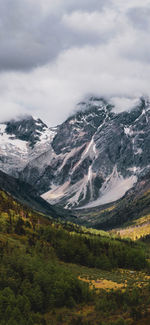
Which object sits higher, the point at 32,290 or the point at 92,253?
the point at 92,253

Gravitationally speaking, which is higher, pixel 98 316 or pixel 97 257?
pixel 97 257

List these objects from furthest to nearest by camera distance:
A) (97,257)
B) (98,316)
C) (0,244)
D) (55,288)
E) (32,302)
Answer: (97,257) → (0,244) → (55,288) → (32,302) → (98,316)

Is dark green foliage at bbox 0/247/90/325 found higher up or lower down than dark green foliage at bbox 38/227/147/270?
lower down

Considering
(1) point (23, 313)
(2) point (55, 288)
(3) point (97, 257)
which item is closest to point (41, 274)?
(2) point (55, 288)

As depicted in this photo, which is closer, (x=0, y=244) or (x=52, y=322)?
(x=52, y=322)

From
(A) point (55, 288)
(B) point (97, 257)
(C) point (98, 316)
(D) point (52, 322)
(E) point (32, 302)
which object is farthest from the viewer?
(B) point (97, 257)

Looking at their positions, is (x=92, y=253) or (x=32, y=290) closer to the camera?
(x=32, y=290)

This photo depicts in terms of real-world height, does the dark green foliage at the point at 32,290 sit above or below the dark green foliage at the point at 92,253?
below

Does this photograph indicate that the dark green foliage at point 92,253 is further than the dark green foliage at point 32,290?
Yes

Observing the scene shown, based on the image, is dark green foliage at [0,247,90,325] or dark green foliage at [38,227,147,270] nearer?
dark green foliage at [0,247,90,325]

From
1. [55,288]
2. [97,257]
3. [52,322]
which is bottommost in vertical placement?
[52,322]

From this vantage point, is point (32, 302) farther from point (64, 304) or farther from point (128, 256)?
point (128, 256)
